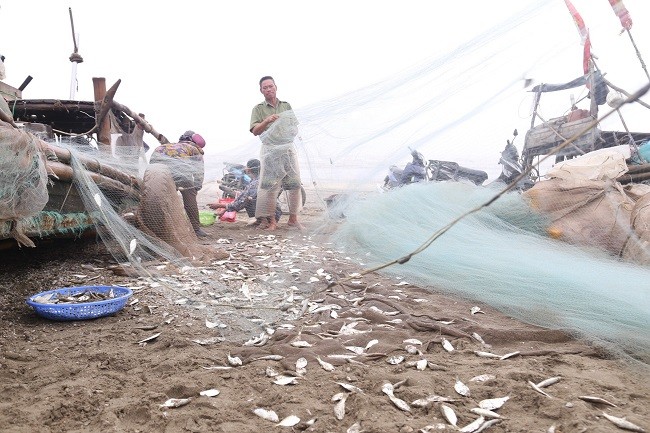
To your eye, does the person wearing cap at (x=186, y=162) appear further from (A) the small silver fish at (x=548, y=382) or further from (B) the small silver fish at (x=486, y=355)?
(A) the small silver fish at (x=548, y=382)

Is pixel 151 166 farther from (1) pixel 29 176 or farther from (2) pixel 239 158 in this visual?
(1) pixel 29 176

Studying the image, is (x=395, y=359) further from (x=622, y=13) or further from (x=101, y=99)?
(x=101, y=99)

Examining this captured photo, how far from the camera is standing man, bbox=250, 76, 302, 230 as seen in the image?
5.18m

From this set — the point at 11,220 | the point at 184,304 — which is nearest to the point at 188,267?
the point at 184,304

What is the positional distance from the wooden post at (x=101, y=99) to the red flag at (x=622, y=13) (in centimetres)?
456

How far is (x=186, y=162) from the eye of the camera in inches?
192

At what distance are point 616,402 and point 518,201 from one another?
9.96 ft

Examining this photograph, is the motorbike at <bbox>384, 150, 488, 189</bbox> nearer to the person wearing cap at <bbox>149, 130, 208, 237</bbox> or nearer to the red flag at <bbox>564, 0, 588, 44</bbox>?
the person wearing cap at <bbox>149, 130, 208, 237</bbox>

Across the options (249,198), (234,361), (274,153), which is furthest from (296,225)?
(234,361)

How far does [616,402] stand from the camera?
1.70 m

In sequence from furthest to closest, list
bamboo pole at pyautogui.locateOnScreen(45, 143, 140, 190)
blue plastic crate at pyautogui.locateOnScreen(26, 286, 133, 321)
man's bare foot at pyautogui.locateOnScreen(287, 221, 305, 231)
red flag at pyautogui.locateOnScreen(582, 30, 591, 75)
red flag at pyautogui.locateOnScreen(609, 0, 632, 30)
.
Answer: man's bare foot at pyautogui.locateOnScreen(287, 221, 305, 231), bamboo pole at pyautogui.locateOnScreen(45, 143, 140, 190), red flag at pyautogui.locateOnScreen(582, 30, 591, 75), red flag at pyautogui.locateOnScreen(609, 0, 632, 30), blue plastic crate at pyautogui.locateOnScreen(26, 286, 133, 321)

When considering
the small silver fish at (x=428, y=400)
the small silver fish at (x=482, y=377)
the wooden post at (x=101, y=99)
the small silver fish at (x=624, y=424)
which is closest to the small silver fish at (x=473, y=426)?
the small silver fish at (x=428, y=400)

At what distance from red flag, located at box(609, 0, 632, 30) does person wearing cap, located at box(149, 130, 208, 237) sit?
404cm

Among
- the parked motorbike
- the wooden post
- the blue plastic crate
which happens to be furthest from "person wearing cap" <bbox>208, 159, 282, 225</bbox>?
the blue plastic crate
